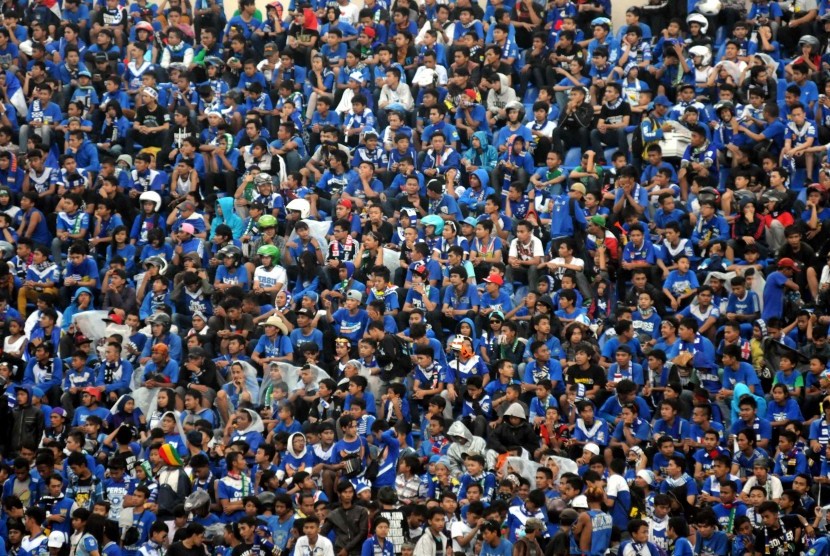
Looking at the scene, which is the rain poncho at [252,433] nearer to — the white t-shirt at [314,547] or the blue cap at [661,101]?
the white t-shirt at [314,547]

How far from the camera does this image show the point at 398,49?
25812 millimetres

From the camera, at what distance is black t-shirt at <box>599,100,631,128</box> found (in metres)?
23.8

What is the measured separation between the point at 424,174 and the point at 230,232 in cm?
282

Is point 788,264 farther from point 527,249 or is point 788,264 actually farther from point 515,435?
point 515,435

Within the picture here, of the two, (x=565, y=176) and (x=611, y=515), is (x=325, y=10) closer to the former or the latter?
(x=565, y=176)

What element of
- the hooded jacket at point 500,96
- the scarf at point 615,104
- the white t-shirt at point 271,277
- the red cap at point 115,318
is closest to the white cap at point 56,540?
the red cap at point 115,318

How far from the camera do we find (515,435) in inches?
750

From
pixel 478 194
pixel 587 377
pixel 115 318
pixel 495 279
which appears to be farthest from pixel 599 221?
pixel 115 318

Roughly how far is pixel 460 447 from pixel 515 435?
2.12ft

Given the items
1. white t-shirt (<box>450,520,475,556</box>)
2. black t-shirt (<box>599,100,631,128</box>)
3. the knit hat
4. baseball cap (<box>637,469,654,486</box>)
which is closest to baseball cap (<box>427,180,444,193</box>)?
black t-shirt (<box>599,100,631,128</box>)

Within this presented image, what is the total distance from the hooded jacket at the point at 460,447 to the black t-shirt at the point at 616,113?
6590 mm

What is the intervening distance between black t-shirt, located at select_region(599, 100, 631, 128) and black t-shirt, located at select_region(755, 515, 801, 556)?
7.84m

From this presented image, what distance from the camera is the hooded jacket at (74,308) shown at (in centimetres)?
2177

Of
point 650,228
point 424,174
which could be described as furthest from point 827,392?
point 424,174
